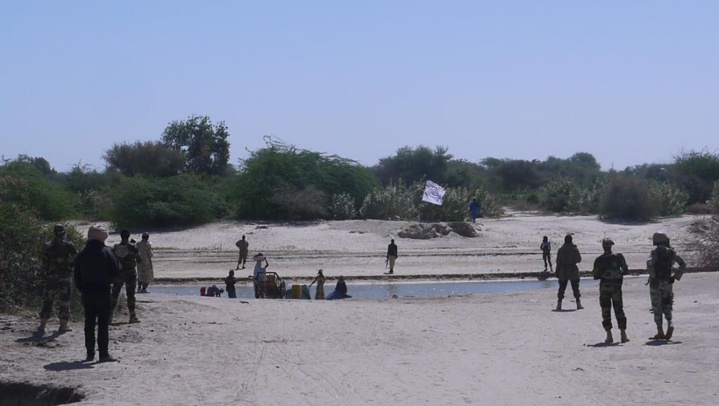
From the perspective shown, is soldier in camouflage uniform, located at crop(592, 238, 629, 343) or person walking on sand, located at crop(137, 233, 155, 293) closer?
soldier in camouflage uniform, located at crop(592, 238, 629, 343)

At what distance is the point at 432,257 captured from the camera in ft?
140

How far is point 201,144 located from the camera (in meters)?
94.6

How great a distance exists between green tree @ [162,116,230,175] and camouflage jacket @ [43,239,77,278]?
261 feet

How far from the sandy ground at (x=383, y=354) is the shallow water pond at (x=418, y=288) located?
6.24 metres

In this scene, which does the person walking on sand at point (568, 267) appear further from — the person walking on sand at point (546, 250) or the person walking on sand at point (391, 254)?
the person walking on sand at point (391, 254)

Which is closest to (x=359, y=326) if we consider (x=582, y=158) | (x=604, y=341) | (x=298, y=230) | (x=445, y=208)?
(x=604, y=341)

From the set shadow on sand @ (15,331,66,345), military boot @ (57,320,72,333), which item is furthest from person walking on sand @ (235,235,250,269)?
shadow on sand @ (15,331,66,345)

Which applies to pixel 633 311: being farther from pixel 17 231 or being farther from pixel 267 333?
pixel 17 231

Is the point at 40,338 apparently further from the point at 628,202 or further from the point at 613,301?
the point at 628,202

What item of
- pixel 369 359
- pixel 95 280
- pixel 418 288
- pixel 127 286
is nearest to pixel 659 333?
pixel 369 359

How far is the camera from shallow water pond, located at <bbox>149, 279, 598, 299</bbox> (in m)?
31.3

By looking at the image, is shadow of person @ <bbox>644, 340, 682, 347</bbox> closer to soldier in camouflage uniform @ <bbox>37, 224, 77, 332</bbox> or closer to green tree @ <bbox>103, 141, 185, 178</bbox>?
soldier in camouflage uniform @ <bbox>37, 224, 77, 332</bbox>

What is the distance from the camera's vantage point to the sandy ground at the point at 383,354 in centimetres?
1102

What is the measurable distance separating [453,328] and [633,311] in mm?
4688
